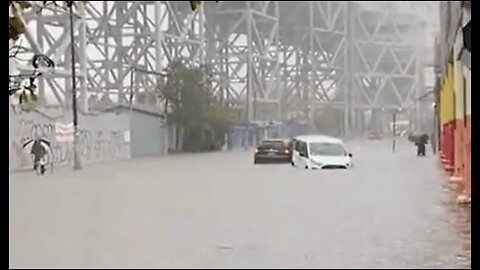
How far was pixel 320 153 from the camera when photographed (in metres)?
2.39

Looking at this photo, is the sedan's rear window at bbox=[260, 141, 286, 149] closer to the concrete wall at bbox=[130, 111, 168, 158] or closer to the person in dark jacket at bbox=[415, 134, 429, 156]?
the concrete wall at bbox=[130, 111, 168, 158]

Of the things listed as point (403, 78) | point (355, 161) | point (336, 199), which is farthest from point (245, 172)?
point (403, 78)

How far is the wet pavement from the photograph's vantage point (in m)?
2.70

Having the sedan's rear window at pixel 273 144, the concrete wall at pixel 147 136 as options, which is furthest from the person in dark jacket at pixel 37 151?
the concrete wall at pixel 147 136

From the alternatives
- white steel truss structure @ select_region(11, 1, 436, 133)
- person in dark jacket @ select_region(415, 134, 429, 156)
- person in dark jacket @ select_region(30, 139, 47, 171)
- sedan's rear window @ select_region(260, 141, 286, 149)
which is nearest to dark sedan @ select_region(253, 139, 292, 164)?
sedan's rear window @ select_region(260, 141, 286, 149)

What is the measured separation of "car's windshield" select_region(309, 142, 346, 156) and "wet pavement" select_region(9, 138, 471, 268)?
65 mm

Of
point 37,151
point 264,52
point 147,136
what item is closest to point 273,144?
point 264,52

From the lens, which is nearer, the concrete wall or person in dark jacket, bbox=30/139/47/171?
person in dark jacket, bbox=30/139/47/171

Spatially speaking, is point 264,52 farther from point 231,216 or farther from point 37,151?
point 231,216

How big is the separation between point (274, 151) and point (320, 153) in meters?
0.81

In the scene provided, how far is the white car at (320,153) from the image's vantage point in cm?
230

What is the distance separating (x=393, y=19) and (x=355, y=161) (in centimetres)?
58

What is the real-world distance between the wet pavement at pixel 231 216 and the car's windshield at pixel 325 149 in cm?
7

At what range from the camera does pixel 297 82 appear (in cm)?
229
